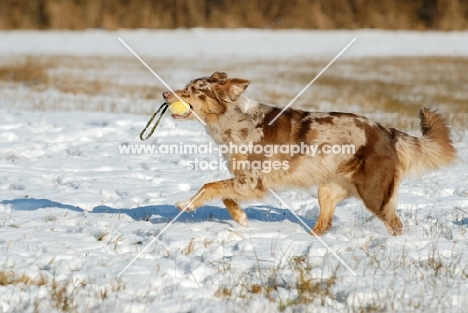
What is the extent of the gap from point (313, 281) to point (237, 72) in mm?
17291

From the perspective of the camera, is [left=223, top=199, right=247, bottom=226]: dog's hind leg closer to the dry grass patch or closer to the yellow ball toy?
the yellow ball toy

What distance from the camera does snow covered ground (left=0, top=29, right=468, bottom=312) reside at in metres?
4.41

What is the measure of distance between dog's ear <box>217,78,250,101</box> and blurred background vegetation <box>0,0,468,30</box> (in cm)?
2666

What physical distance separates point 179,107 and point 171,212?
3.61ft

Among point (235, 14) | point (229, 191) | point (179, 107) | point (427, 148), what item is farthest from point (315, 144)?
point (235, 14)

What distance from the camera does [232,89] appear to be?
246 inches

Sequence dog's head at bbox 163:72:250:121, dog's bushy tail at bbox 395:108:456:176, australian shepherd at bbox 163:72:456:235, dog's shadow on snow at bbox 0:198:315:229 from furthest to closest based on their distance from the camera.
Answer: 1. dog's shadow on snow at bbox 0:198:315:229
2. dog's head at bbox 163:72:250:121
3. dog's bushy tail at bbox 395:108:456:176
4. australian shepherd at bbox 163:72:456:235

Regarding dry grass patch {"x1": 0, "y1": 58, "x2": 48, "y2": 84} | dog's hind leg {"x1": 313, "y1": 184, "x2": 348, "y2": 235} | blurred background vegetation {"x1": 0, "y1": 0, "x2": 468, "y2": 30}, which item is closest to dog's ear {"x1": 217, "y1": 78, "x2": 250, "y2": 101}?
dog's hind leg {"x1": 313, "y1": 184, "x2": 348, "y2": 235}

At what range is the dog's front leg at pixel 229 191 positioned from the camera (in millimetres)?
6172

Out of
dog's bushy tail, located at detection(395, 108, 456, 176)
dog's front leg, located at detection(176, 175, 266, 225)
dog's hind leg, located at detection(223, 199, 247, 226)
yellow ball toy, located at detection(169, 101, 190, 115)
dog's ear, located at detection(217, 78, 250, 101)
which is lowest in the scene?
dog's hind leg, located at detection(223, 199, 247, 226)

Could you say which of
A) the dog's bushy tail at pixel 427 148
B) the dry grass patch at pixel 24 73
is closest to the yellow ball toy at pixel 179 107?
the dog's bushy tail at pixel 427 148

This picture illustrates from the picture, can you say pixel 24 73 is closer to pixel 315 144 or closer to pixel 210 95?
pixel 210 95

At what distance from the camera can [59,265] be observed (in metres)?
4.90

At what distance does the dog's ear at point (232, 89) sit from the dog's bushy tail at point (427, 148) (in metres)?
1.40
